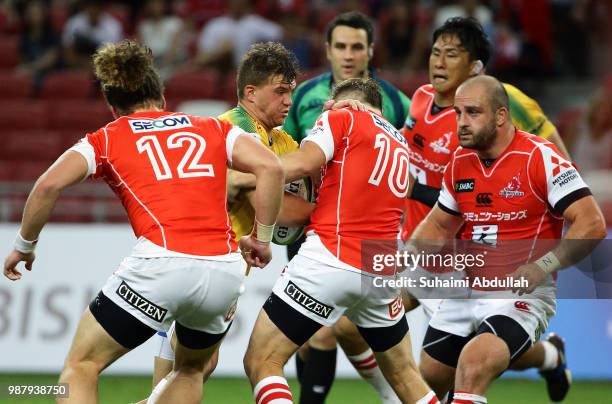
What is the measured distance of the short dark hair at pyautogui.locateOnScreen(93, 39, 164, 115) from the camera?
5410 millimetres

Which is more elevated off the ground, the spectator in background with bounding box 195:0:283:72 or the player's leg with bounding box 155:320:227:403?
the player's leg with bounding box 155:320:227:403

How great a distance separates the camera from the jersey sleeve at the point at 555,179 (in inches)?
234

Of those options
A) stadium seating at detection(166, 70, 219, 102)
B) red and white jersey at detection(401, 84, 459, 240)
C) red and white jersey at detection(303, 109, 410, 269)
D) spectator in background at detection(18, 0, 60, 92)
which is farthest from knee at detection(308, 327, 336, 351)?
spectator in background at detection(18, 0, 60, 92)

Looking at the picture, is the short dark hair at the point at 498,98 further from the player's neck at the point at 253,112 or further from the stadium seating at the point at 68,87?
the stadium seating at the point at 68,87

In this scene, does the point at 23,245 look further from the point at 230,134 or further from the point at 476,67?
the point at 476,67

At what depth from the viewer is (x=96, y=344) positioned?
5.18 metres

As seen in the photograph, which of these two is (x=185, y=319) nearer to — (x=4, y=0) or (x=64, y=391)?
(x=64, y=391)

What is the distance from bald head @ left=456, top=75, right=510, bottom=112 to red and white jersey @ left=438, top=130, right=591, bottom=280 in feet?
0.76

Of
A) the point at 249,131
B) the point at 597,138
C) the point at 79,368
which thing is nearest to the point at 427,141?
the point at 249,131

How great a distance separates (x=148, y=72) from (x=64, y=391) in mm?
1650

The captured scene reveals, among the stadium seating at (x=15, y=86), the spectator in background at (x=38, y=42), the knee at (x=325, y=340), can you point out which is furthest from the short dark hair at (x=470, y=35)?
the spectator in background at (x=38, y=42)

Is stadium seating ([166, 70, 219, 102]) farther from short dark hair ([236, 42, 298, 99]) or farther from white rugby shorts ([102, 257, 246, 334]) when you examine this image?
white rugby shorts ([102, 257, 246, 334])

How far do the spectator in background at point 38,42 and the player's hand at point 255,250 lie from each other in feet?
31.9

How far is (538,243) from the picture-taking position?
6188 mm
